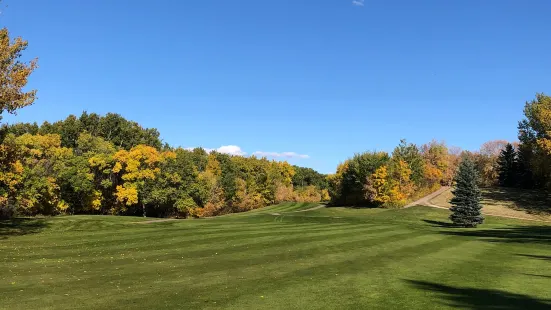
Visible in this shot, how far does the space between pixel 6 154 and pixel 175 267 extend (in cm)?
2000

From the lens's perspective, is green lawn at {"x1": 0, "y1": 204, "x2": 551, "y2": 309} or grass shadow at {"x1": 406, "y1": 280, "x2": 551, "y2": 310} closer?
grass shadow at {"x1": 406, "y1": 280, "x2": 551, "y2": 310}

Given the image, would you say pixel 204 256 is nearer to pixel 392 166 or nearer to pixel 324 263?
pixel 324 263

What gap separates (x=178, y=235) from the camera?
2422cm

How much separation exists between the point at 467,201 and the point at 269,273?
32.4 meters

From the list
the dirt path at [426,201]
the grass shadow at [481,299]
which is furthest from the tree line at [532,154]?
the grass shadow at [481,299]

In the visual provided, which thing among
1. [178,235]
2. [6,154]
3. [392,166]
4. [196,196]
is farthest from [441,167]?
[6,154]

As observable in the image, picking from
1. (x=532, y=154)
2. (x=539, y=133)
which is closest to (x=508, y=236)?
(x=539, y=133)

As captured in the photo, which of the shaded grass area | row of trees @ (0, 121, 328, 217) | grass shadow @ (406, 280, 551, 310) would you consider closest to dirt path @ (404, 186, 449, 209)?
the shaded grass area

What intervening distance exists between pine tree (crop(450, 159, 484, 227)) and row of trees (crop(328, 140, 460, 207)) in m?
22.8

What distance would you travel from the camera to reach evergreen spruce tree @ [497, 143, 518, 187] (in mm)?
82125

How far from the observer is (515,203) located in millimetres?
59531

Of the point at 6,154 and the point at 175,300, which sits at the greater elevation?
the point at 6,154

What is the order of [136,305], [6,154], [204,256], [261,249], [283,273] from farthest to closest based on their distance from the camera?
[6,154]
[261,249]
[204,256]
[283,273]
[136,305]

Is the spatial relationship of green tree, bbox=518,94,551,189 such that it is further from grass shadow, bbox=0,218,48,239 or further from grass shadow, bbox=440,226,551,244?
grass shadow, bbox=0,218,48,239
